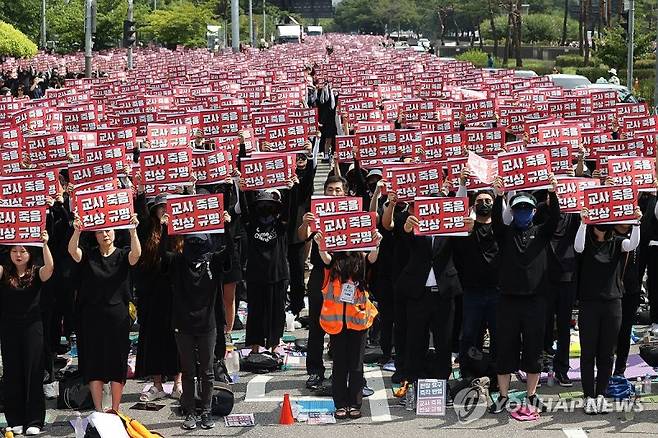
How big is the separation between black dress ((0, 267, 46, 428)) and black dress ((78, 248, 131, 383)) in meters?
0.38

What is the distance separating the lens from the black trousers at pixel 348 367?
10469 mm

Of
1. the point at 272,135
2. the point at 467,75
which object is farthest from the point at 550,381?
the point at 467,75

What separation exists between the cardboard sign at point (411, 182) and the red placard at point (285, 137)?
5158 millimetres

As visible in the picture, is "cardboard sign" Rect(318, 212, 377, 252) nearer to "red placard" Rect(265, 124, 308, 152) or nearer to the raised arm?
the raised arm

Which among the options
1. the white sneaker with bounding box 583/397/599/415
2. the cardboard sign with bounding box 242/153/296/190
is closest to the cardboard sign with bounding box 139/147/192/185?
the cardboard sign with bounding box 242/153/296/190

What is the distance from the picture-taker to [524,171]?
1091 cm

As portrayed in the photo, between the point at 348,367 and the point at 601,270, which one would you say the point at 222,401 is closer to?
the point at 348,367

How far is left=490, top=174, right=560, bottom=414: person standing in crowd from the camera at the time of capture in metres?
10.5

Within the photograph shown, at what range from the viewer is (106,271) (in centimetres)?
1018

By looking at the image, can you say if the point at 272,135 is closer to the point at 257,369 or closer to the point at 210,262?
the point at 257,369

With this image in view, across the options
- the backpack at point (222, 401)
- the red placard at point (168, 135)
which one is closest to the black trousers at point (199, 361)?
the backpack at point (222, 401)

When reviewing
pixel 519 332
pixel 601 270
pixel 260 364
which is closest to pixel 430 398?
pixel 519 332

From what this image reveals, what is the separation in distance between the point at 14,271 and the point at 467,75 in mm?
24415

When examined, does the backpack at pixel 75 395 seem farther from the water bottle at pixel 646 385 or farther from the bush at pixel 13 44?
the bush at pixel 13 44
